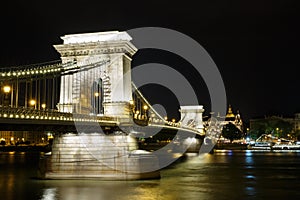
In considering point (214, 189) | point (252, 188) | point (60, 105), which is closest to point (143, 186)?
point (214, 189)

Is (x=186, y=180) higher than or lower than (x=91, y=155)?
lower

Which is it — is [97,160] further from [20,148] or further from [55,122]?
[20,148]

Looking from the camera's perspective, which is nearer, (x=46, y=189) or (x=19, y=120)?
(x=19, y=120)

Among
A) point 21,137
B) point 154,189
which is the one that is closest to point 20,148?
point 21,137

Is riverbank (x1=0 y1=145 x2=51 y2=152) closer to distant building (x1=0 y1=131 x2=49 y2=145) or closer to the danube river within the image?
distant building (x1=0 y1=131 x2=49 y2=145)

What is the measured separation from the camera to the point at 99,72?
1272 inches

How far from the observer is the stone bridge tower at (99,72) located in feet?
103

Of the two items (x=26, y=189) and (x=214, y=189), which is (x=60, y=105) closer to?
(x=26, y=189)

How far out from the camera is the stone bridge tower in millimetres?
31297

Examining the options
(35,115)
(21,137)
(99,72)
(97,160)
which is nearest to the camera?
(35,115)

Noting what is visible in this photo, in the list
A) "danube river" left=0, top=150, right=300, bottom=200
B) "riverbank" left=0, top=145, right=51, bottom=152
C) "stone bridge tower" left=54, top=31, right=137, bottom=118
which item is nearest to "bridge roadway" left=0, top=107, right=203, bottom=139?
"stone bridge tower" left=54, top=31, right=137, bottom=118

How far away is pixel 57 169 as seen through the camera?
2477cm

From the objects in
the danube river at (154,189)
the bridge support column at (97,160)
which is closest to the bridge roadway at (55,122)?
the bridge support column at (97,160)

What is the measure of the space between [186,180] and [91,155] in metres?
5.68
